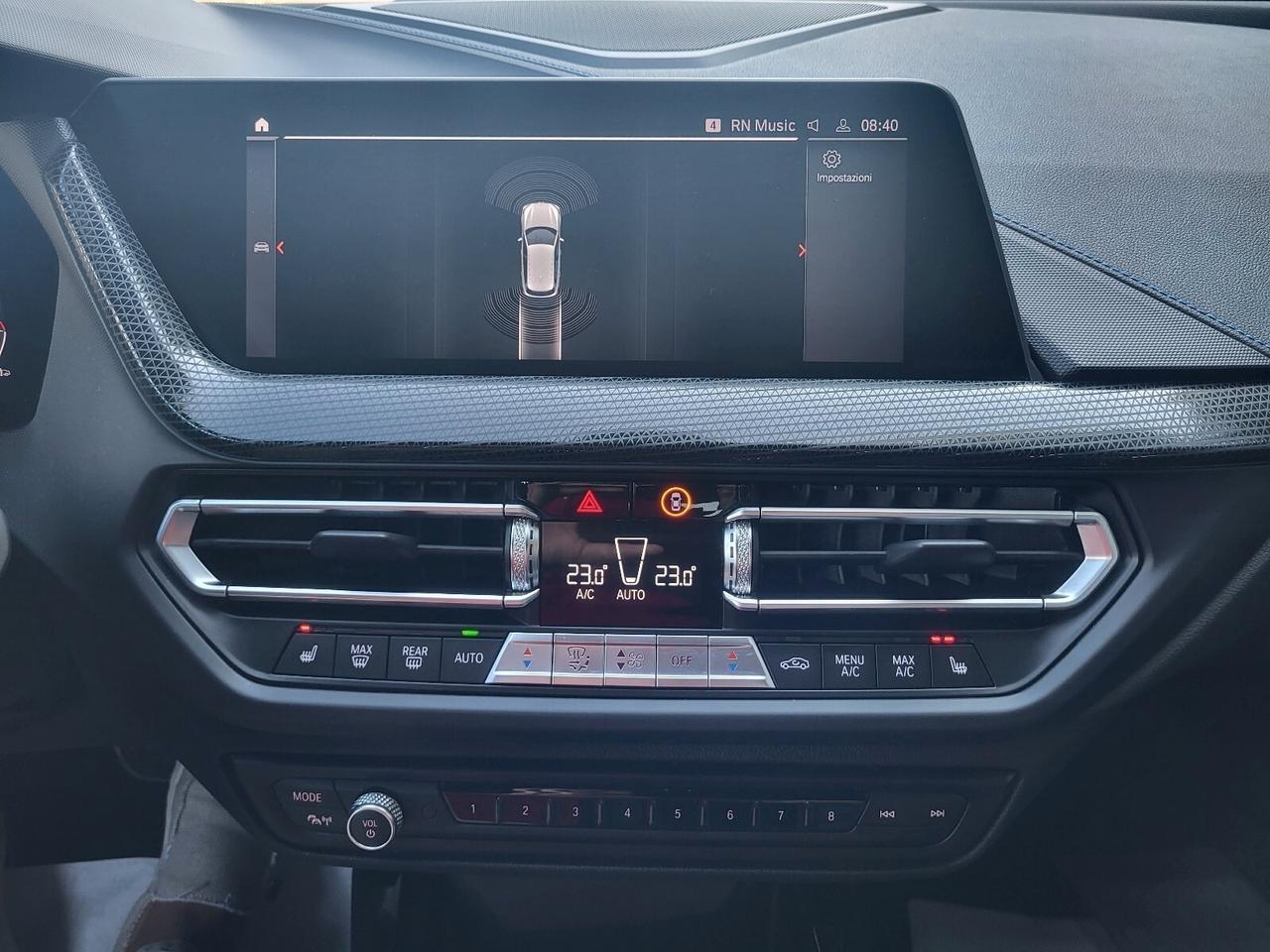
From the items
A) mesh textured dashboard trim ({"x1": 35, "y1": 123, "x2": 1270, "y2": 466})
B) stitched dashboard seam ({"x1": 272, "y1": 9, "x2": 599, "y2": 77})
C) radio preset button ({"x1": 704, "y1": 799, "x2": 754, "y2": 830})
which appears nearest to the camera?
mesh textured dashboard trim ({"x1": 35, "y1": 123, "x2": 1270, "y2": 466})

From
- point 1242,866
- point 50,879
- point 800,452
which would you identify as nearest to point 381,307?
point 800,452

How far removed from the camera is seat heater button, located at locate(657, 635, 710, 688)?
3.61ft

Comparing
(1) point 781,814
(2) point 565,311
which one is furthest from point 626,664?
(2) point 565,311

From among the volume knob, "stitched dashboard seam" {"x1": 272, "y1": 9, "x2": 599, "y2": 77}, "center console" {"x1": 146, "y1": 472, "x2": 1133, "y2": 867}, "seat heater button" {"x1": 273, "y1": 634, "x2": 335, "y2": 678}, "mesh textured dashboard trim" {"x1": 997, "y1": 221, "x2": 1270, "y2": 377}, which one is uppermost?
"stitched dashboard seam" {"x1": 272, "y1": 9, "x2": 599, "y2": 77}

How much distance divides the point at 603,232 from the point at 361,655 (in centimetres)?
51

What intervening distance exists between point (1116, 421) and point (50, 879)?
1.68m

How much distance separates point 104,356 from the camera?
3.63 feet

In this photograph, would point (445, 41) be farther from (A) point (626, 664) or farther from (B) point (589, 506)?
(A) point (626, 664)

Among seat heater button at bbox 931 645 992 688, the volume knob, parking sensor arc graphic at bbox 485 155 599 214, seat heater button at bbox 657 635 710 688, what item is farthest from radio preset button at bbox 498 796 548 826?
parking sensor arc graphic at bbox 485 155 599 214

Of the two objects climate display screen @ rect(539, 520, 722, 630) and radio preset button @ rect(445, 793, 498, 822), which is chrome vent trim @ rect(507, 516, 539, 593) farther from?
radio preset button @ rect(445, 793, 498, 822)

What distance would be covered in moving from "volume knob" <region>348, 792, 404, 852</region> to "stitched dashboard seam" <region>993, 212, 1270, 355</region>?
965 mm

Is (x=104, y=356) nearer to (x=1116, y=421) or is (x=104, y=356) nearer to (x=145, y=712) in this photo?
(x=145, y=712)

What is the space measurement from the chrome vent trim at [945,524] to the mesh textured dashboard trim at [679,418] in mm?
61

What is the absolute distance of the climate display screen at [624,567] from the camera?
109 centimetres
